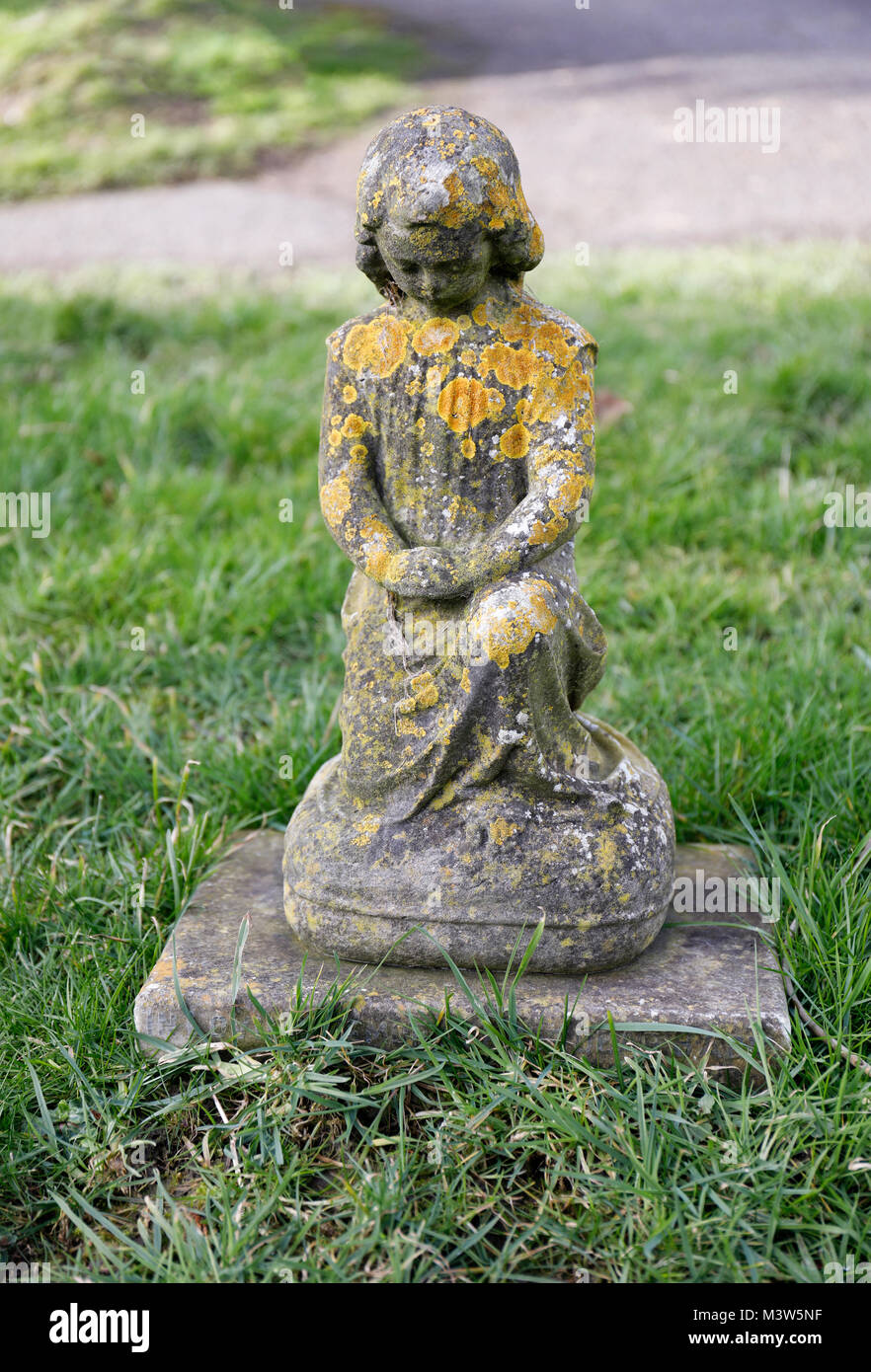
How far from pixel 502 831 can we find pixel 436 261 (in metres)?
1.20

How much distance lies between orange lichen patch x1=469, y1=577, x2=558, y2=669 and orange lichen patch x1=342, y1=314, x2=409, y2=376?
571 millimetres

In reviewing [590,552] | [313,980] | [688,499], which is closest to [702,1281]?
[313,980]

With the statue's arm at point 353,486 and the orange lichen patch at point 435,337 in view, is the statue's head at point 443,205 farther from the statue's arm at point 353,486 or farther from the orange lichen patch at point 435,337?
the statue's arm at point 353,486

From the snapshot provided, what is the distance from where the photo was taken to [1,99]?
36.7 ft

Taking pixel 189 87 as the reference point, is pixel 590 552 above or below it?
below

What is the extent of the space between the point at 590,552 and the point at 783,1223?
2978 millimetres

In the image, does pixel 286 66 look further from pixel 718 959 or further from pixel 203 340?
pixel 718 959

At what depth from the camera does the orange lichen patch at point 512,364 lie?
254 cm

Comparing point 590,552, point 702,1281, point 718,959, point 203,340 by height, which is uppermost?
point 203,340

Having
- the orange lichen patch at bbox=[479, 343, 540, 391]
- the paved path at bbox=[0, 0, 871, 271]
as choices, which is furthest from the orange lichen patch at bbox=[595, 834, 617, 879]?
the paved path at bbox=[0, 0, 871, 271]

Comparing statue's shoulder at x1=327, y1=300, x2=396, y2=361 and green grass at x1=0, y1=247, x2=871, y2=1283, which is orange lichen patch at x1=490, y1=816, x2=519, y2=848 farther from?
statue's shoulder at x1=327, y1=300, x2=396, y2=361

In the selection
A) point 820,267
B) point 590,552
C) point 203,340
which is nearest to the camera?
point 590,552

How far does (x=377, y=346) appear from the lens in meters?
2.58

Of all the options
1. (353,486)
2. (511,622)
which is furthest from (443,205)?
(511,622)
